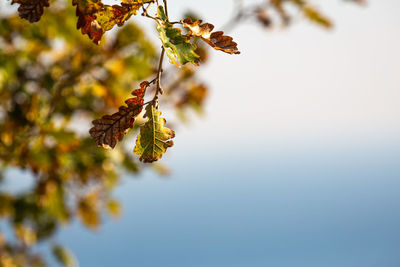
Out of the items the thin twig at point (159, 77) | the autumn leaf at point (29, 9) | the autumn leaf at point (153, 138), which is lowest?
the autumn leaf at point (153, 138)

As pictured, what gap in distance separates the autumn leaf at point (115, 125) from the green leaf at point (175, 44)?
127mm

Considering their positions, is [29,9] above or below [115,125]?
above

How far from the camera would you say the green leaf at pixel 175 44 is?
2.32 feet

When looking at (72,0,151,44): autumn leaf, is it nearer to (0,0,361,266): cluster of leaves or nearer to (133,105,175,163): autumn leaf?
(133,105,175,163): autumn leaf

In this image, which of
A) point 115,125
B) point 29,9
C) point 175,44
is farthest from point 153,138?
point 29,9

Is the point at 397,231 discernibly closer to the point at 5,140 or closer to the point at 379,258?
the point at 379,258

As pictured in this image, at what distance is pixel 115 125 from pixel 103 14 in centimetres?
24

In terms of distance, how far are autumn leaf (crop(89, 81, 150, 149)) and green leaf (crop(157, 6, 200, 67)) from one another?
0.13 metres

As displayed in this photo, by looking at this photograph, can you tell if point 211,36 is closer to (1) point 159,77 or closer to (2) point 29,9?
(1) point 159,77

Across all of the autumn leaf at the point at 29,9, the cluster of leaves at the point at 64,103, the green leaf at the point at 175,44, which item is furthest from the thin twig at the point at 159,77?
the cluster of leaves at the point at 64,103

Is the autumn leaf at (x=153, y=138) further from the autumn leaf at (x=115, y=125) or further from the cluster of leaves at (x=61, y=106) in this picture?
the cluster of leaves at (x=61, y=106)

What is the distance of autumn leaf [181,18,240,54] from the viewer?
758mm

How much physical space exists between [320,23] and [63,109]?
8.74 feet

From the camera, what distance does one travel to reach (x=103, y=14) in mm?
768
